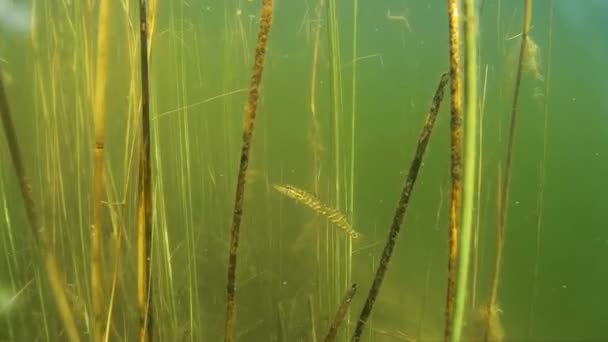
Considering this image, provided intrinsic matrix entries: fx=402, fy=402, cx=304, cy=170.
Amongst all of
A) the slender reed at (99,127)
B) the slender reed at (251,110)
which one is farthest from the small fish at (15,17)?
the slender reed at (251,110)

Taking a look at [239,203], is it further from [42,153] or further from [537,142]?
[537,142]

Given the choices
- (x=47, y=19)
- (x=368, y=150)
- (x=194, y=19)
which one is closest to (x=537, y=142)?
(x=368, y=150)

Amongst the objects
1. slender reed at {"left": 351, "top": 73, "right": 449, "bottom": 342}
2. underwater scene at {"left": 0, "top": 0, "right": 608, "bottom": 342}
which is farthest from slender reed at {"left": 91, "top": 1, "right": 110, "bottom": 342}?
slender reed at {"left": 351, "top": 73, "right": 449, "bottom": 342}

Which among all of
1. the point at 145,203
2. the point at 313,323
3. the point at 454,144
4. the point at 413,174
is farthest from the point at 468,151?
the point at 313,323

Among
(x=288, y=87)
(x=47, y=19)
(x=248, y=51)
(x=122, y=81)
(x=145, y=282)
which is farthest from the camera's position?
(x=288, y=87)

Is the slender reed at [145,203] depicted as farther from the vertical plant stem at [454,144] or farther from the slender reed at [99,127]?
the vertical plant stem at [454,144]

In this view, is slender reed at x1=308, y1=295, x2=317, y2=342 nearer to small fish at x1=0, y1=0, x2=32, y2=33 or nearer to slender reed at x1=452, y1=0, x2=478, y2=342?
slender reed at x1=452, y1=0, x2=478, y2=342

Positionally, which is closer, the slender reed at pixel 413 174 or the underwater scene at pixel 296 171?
the slender reed at pixel 413 174
